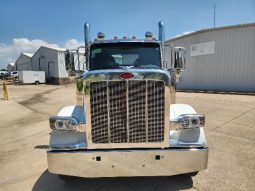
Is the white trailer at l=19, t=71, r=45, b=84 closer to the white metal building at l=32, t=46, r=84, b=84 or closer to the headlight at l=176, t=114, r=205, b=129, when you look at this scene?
the white metal building at l=32, t=46, r=84, b=84

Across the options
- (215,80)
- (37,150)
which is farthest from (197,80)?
(37,150)

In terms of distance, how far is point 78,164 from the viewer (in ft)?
10.1

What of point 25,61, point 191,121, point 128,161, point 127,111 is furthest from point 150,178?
point 25,61

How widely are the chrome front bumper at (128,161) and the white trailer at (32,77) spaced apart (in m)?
33.9

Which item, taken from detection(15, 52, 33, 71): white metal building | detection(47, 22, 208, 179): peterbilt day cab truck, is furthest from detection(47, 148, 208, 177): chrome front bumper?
detection(15, 52, 33, 71): white metal building

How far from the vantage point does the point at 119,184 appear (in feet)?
12.0

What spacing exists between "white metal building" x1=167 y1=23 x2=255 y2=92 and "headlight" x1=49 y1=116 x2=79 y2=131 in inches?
596

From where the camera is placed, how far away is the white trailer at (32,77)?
1321 inches

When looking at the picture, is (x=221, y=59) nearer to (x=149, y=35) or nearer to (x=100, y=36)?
(x=149, y=35)

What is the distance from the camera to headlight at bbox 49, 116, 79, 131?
329 cm

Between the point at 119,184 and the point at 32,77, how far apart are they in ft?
112

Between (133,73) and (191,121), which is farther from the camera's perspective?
(191,121)

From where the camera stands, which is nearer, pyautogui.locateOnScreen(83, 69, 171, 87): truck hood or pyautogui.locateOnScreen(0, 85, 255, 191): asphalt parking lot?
pyautogui.locateOnScreen(83, 69, 171, 87): truck hood

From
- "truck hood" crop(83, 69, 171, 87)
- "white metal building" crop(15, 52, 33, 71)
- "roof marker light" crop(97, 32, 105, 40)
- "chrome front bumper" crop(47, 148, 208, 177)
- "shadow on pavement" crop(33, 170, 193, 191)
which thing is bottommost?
"shadow on pavement" crop(33, 170, 193, 191)
